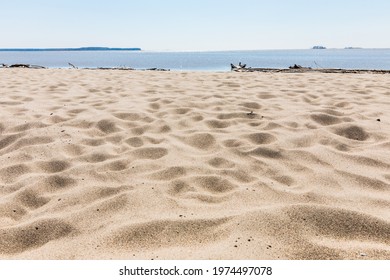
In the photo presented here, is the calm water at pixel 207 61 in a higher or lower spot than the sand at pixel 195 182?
higher

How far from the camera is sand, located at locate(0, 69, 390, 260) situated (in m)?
1.55

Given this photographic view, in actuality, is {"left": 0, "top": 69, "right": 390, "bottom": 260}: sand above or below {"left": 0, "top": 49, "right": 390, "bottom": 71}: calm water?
below

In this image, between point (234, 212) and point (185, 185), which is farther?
point (185, 185)

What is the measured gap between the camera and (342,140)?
2832 millimetres

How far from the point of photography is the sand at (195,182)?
1.55 metres

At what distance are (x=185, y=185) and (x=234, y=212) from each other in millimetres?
436

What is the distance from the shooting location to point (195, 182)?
6.99ft

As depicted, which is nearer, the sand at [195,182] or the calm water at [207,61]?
the sand at [195,182]

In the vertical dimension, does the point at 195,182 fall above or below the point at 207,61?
below

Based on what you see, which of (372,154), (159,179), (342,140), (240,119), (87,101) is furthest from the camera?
(87,101)
